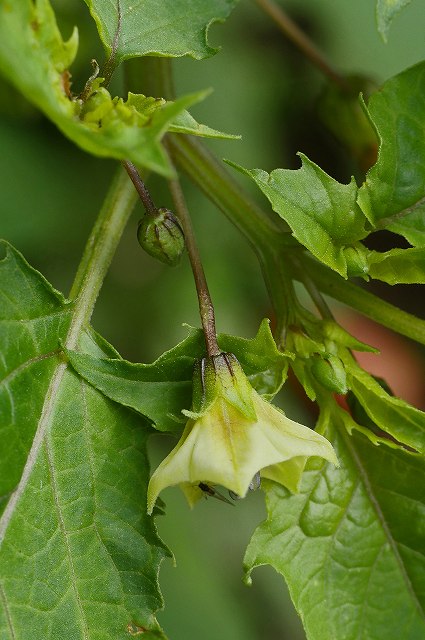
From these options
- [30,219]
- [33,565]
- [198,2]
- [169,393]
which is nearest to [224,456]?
[169,393]

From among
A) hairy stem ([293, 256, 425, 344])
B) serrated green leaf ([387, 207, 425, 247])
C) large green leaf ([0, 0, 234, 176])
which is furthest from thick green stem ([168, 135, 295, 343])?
large green leaf ([0, 0, 234, 176])

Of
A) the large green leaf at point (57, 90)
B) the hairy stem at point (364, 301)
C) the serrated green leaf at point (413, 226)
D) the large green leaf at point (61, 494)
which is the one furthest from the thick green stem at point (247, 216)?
the large green leaf at point (57, 90)

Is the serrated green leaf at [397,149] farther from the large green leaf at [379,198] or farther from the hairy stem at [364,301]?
the hairy stem at [364,301]

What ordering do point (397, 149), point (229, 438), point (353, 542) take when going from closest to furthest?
point (229, 438) → point (397, 149) → point (353, 542)

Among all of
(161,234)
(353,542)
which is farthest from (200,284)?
(353,542)

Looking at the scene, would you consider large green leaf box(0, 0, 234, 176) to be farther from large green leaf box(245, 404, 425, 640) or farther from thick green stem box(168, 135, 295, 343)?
large green leaf box(245, 404, 425, 640)

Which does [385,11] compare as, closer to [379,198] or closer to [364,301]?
[379,198]
